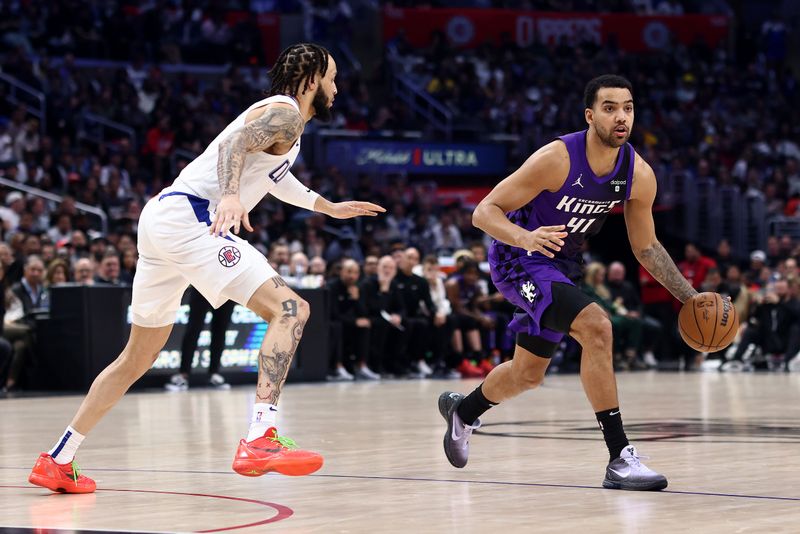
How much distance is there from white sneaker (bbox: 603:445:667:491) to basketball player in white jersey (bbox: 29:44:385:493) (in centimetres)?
145

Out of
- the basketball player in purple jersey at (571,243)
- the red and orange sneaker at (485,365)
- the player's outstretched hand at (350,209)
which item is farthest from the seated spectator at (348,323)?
the player's outstretched hand at (350,209)

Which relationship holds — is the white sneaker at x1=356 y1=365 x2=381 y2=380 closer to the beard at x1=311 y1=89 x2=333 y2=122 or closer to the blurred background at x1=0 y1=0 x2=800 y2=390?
the blurred background at x1=0 y1=0 x2=800 y2=390

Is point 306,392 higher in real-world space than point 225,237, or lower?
lower

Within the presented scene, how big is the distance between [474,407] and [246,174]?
1.99 meters

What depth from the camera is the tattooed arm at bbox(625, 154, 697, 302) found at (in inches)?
284

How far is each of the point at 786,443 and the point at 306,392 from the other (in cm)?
751

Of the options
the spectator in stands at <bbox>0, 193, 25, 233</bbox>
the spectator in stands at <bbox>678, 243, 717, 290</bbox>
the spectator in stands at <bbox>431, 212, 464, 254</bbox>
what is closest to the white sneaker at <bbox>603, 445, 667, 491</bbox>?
the spectator in stands at <bbox>0, 193, 25, 233</bbox>

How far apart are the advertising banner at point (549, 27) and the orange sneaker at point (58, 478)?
2816cm

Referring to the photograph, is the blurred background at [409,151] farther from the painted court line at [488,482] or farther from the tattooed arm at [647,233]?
the tattooed arm at [647,233]

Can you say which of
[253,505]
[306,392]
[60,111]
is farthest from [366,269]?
[253,505]

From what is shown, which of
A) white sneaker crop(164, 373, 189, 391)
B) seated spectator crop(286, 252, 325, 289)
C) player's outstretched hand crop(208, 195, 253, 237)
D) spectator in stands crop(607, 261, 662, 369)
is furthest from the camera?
spectator in stands crop(607, 261, 662, 369)

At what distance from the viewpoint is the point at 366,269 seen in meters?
19.3

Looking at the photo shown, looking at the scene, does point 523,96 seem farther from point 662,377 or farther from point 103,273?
point 103,273

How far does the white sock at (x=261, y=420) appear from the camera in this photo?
6.16 metres
